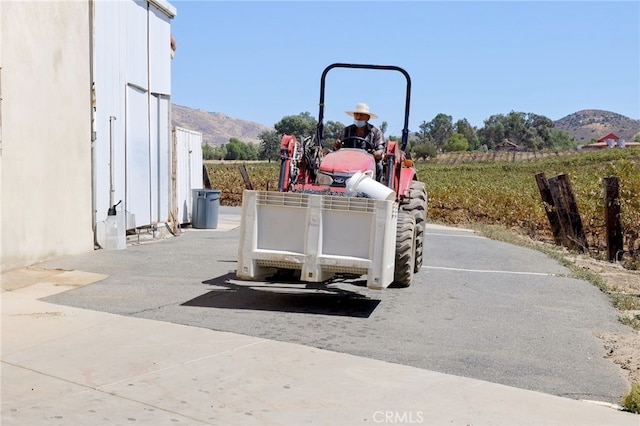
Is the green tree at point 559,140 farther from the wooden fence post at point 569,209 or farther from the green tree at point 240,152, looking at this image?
the wooden fence post at point 569,209

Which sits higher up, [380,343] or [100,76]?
[100,76]

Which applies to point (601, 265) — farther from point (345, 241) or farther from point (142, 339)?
point (142, 339)

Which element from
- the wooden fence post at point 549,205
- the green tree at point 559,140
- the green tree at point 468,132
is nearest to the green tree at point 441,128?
the green tree at point 468,132

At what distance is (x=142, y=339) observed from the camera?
7.75 meters

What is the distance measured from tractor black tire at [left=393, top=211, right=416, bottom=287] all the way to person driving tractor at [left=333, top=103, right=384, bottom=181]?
132 cm

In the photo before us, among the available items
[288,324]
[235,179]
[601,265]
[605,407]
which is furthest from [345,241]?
[235,179]

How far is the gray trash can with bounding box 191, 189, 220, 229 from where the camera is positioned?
64.5 feet

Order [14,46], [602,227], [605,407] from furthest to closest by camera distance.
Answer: [602,227], [14,46], [605,407]

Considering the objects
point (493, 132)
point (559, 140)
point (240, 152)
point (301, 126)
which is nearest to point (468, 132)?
point (493, 132)

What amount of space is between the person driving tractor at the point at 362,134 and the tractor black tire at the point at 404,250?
1.32m

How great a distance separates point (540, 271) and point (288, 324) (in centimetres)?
661

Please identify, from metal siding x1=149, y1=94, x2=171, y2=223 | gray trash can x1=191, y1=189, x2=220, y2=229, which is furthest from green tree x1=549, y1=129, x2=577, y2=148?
metal siding x1=149, y1=94, x2=171, y2=223

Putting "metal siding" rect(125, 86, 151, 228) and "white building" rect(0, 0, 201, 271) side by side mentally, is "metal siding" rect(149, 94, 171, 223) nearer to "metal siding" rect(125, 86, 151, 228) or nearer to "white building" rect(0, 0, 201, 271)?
"white building" rect(0, 0, 201, 271)

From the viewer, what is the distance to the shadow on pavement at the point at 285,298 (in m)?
9.70
